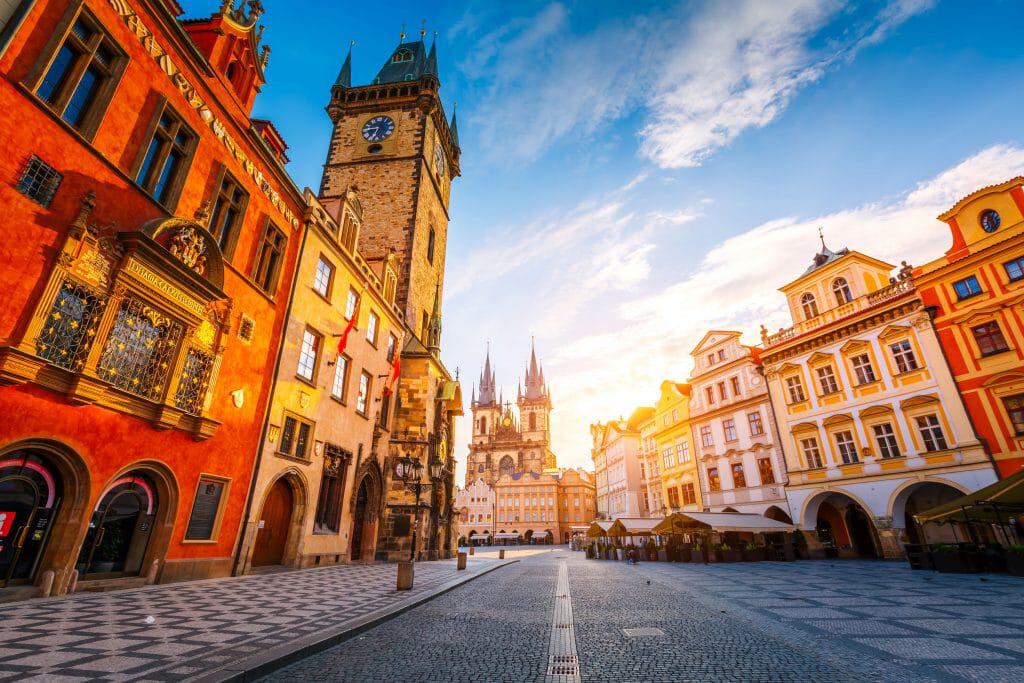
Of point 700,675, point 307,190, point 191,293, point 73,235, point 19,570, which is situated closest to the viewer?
point 700,675

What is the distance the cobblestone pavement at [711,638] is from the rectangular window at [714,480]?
2031 centimetres

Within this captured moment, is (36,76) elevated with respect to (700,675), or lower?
elevated

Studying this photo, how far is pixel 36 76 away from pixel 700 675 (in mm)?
13130

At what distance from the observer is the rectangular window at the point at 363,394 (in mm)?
19344

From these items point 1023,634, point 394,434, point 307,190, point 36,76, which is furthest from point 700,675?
point 394,434

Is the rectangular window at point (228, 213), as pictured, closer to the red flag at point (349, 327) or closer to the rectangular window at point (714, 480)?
the red flag at point (349, 327)

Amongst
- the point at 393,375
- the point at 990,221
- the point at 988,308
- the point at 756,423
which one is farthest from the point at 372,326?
the point at 990,221

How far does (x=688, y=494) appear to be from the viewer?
34.3m

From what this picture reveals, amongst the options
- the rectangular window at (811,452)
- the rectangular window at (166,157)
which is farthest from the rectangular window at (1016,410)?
the rectangular window at (166,157)

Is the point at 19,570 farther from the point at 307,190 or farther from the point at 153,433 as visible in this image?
the point at 307,190

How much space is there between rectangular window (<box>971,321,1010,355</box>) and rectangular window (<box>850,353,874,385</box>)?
417 centimetres

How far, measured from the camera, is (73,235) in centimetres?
820

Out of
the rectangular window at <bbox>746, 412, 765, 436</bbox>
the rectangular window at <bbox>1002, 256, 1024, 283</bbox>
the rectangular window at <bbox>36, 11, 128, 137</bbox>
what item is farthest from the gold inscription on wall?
the rectangular window at <bbox>1002, 256, 1024, 283</bbox>

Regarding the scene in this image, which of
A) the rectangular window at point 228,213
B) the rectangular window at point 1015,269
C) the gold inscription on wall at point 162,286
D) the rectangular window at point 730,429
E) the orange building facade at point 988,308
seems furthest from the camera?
the rectangular window at point 730,429
